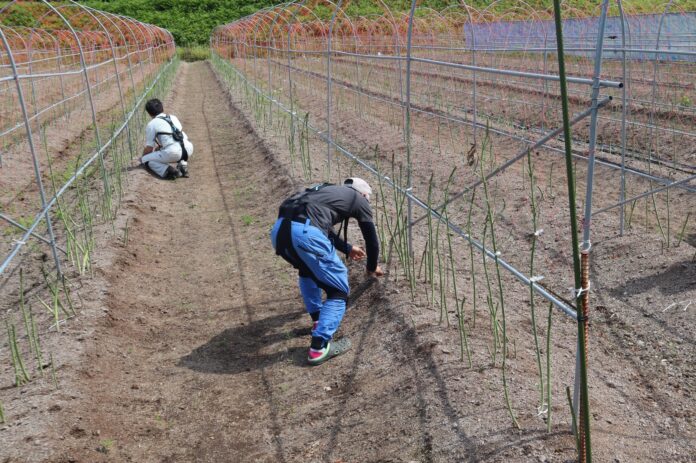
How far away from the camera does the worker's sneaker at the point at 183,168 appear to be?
8.23m

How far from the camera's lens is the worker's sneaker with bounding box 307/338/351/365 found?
359cm

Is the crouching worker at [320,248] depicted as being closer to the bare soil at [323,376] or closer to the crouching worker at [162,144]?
the bare soil at [323,376]

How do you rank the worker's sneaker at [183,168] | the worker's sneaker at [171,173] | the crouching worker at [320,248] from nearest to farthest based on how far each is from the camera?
the crouching worker at [320,248] < the worker's sneaker at [171,173] < the worker's sneaker at [183,168]

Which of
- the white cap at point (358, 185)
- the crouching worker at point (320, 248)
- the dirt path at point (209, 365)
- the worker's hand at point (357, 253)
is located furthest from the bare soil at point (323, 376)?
the white cap at point (358, 185)

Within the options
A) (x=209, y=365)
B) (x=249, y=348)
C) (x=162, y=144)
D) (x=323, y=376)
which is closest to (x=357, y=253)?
(x=323, y=376)

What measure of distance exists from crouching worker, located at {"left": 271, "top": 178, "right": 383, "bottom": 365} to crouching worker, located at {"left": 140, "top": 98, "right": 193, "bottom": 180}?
473cm

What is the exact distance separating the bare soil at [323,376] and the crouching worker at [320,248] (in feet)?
0.65

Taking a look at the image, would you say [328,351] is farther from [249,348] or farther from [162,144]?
[162,144]

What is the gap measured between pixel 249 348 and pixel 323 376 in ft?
2.24

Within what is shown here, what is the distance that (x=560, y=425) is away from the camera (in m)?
2.57

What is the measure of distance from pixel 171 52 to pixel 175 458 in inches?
1149

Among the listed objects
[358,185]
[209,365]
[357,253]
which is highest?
[358,185]

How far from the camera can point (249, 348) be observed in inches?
157

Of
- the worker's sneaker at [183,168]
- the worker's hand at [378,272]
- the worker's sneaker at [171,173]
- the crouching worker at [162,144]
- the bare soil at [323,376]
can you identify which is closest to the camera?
the bare soil at [323,376]
